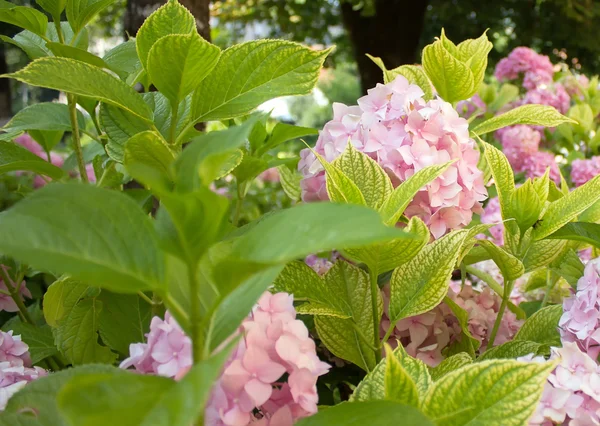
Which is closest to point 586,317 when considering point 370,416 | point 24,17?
point 370,416

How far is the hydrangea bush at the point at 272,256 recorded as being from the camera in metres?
0.30

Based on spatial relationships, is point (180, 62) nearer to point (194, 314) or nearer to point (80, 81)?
point (80, 81)

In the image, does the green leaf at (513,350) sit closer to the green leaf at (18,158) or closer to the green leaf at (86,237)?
the green leaf at (86,237)

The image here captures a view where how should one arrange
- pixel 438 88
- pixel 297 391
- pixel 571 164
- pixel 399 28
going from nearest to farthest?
pixel 297 391 → pixel 438 88 → pixel 571 164 → pixel 399 28

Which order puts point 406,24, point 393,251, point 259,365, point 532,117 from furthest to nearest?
point 406,24, point 532,117, point 393,251, point 259,365

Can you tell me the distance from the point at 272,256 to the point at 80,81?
0.31 metres

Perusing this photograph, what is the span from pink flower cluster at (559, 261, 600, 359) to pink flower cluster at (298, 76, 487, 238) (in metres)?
0.13

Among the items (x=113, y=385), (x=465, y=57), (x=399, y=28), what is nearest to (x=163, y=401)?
(x=113, y=385)

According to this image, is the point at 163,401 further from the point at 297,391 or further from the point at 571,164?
the point at 571,164

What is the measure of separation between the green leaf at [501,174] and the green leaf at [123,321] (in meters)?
0.39

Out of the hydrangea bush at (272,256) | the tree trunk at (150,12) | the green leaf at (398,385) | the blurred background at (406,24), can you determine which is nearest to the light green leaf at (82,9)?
the hydrangea bush at (272,256)

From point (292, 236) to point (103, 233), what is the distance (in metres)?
0.10

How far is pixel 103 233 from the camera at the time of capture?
1.03 feet

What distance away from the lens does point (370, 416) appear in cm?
35
